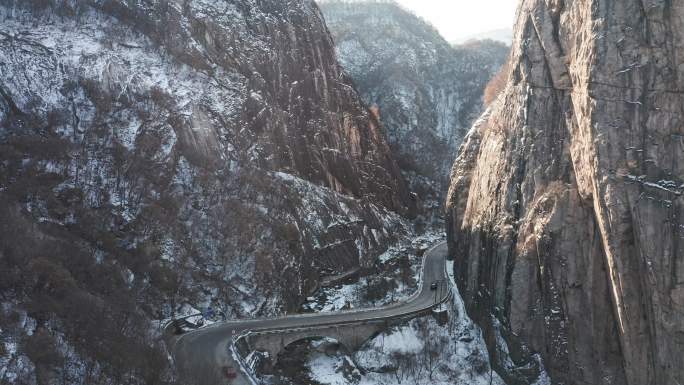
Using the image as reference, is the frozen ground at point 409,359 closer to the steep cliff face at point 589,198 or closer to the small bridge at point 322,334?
the small bridge at point 322,334

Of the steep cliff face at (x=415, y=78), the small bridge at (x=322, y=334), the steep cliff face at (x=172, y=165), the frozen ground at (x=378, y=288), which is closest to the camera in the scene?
the small bridge at (x=322, y=334)

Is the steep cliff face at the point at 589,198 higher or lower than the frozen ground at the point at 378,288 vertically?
higher

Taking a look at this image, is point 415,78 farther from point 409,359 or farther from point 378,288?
point 409,359

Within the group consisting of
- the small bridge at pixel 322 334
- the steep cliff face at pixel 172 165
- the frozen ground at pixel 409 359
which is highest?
the steep cliff face at pixel 172 165

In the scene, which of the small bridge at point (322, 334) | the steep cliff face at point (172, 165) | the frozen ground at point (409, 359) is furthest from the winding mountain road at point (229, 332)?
the steep cliff face at point (172, 165)

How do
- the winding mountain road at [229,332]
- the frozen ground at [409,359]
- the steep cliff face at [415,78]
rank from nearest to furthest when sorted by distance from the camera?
the winding mountain road at [229,332]
the frozen ground at [409,359]
the steep cliff face at [415,78]

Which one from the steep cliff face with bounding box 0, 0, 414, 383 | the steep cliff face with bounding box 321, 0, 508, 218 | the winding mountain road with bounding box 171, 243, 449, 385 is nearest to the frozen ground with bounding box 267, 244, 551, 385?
the winding mountain road with bounding box 171, 243, 449, 385

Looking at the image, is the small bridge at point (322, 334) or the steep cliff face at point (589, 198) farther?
the small bridge at point (322, 334)
